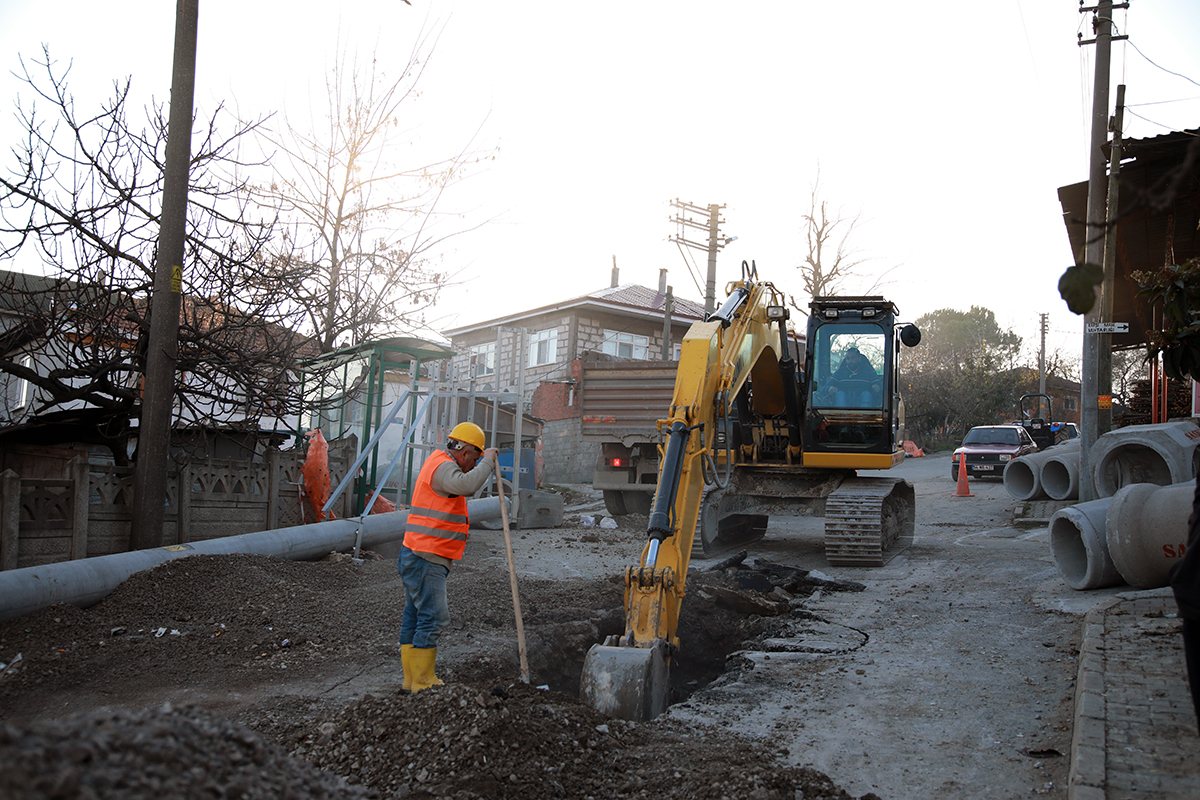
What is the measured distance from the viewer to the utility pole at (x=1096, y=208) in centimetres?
1152

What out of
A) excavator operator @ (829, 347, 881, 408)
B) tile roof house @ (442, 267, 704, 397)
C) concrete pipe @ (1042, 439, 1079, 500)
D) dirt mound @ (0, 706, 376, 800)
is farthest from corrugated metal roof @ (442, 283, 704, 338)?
dirt mound @ (0, 706, 376, 800)

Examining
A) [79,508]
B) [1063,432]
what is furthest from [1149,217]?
[79,508]

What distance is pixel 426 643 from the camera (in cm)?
511

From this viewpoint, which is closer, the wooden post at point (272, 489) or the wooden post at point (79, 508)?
the wooden post at point (79, 508)

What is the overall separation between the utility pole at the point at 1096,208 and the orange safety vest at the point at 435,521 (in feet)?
30.5

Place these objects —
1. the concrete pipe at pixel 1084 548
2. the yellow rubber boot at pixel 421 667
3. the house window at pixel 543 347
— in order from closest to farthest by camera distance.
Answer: the yellow rubber boot at pixel 421 667
the concrete pipe at pixel 1084 548
the house window at pixel 543 347

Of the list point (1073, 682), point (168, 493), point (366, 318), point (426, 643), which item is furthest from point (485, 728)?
point (366, 318)

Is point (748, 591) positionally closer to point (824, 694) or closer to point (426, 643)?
point (824, 694)

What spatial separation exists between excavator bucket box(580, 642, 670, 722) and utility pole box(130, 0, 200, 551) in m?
4.82

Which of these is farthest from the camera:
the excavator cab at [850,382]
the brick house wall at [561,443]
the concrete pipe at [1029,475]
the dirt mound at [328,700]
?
the brick house wall at [561,443]

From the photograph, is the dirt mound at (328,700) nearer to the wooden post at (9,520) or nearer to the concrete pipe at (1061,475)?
the wooden post at (9,520)

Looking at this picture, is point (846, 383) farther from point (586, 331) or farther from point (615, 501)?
point (586, 331)

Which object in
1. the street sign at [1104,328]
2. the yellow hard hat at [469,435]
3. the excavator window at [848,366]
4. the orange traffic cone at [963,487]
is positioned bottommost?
the orange traffic cone at [963,487]

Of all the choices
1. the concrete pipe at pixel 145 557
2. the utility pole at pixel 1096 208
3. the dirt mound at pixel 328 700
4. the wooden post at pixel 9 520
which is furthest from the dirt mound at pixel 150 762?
the utility pole at pixel 1096 208
